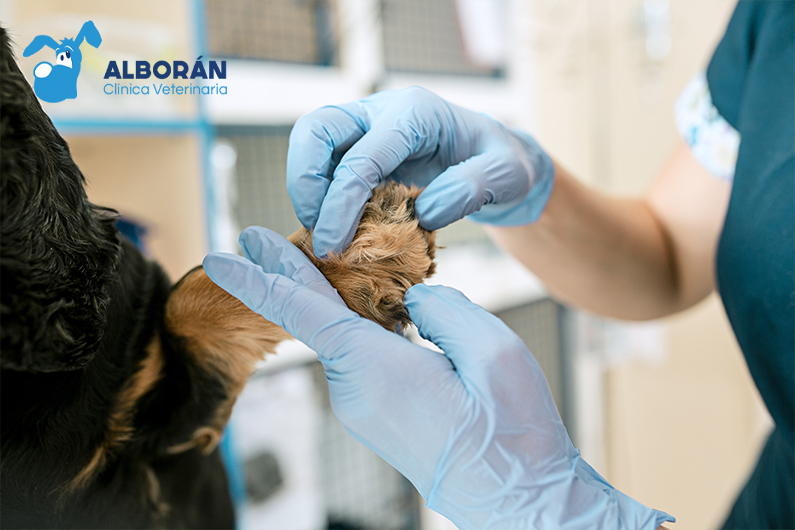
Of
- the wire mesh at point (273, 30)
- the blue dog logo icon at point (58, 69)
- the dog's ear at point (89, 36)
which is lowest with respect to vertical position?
the blue dog logo icon at point (58, 69)

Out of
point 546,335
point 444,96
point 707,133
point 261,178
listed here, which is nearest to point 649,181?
point 546,335

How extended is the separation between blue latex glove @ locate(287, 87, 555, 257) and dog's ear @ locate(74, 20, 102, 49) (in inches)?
7.8

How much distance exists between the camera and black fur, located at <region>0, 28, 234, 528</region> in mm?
344

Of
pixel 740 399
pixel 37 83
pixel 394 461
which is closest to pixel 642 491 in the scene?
pixel 740 399

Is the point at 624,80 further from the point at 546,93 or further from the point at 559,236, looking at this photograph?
the point at 559,236

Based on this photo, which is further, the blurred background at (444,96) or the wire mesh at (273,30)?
the wire mesh at (273,30)

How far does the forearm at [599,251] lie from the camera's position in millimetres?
865

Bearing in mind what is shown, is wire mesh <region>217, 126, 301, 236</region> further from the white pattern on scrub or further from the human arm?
the white pattern on scrub

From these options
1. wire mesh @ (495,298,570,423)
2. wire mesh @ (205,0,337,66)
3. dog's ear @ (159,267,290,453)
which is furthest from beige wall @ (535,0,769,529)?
dog's ear @ (159,267,290,453)

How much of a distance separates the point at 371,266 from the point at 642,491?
246 centimetres

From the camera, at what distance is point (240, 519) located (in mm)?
1247

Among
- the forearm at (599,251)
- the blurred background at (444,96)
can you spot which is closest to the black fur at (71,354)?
the blurred background at (444,96)

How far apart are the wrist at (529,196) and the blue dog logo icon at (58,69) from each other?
0.54m

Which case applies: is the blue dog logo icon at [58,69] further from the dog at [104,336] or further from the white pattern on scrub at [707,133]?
the white pattern on scrub at [707,133]
